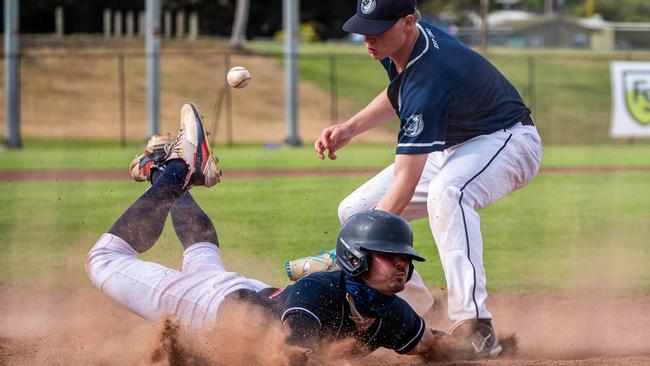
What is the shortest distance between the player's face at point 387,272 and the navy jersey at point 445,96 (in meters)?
0.83

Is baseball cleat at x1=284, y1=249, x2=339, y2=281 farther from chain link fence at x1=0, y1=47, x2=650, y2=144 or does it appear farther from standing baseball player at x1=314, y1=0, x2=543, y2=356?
chain link fence at x1=0, y1=47, x2=650, y2=144

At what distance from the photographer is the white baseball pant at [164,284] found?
4496 mm

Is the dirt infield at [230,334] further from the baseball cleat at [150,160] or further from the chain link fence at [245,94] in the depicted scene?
the chain link fence at [245,94]

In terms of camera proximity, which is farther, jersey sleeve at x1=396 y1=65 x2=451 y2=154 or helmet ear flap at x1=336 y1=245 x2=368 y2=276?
jersey sleeve at x1=396 y1=65 x2=451 y2=154

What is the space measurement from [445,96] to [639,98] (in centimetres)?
2037

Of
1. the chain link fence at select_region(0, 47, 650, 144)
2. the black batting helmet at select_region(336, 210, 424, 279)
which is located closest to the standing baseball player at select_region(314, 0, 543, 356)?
the black batting helmet at select_region(336, 210, 424, 279)

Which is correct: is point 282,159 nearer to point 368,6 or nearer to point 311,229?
point 311,229

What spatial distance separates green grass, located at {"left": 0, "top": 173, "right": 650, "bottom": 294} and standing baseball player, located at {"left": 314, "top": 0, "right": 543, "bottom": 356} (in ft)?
7.53

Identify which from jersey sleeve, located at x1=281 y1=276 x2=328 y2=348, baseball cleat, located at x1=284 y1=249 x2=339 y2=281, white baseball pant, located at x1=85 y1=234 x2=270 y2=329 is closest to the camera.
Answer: jersey sleeve, located at x1=281 y1=276 x2=328 y2=348

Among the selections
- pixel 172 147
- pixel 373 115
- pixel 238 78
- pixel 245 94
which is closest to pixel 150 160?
pixel 172 147

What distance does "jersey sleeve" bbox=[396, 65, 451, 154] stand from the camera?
15.1ft

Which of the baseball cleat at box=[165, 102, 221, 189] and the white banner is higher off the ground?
the baseball cleat at box=[165, 102, 221, 189]

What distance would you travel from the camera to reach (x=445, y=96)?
4707mm

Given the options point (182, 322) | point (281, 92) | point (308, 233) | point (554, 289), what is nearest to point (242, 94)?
point (281, 92)
